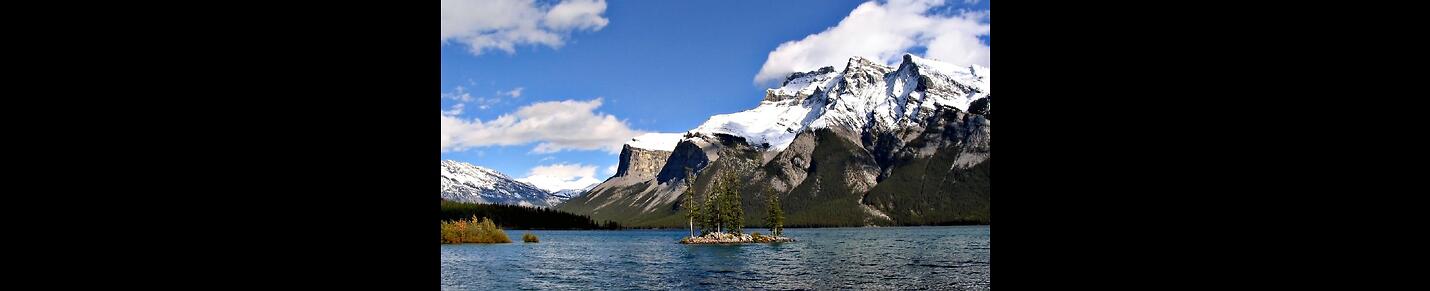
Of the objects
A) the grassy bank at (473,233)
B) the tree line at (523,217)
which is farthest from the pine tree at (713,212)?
the tree line at (523,217)

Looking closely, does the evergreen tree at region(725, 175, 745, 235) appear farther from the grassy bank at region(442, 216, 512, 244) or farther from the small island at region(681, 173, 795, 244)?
the grassy bank at region(442, 216, 512, 244)

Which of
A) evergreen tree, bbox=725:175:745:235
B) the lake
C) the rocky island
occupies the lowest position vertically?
the rocky island

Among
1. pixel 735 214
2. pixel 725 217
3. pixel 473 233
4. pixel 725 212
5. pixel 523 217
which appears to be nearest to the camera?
pixel 725 217

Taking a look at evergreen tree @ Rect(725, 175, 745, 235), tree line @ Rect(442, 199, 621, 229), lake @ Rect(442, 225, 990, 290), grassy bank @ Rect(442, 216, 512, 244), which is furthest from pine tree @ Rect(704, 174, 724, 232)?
tree line @ Rect(442, 199, 621, 229)

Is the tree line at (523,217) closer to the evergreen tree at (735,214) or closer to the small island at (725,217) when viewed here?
the small island at (725,217)

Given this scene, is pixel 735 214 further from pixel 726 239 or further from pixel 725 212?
pixel 726 239

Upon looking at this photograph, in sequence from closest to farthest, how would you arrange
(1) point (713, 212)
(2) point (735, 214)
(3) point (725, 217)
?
1. (3) point (725, 217)
2. (2) point (735, 214)
3. (1) point (713, 212)

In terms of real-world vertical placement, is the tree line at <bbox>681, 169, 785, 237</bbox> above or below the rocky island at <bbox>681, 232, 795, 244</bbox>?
above

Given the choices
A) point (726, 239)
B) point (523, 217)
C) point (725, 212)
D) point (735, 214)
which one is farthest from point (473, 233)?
point (523, 217)

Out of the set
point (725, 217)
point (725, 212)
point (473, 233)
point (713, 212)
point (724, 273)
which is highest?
point (725, 212)

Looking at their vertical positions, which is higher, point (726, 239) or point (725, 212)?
point (725, 212)

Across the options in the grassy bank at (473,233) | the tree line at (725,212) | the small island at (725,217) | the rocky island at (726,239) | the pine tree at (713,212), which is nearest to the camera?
the tree line at (725,212)
